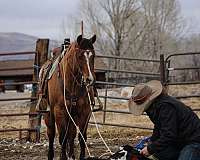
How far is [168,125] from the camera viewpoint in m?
3.73

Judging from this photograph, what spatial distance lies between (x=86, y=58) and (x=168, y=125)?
189cm

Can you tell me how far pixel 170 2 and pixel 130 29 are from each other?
20.6 feet

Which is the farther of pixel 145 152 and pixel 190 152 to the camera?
pixel 145 152

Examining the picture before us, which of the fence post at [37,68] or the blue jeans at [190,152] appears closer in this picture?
the blue jeans at [190,152]

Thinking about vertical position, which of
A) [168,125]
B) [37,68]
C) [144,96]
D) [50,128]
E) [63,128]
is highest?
[37,68]

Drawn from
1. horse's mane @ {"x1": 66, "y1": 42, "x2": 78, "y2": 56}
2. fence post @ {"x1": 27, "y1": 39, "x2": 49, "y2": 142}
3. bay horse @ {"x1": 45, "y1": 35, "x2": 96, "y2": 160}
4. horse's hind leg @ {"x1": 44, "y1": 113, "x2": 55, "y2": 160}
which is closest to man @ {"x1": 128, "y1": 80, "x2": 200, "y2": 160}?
bay horse @ {"x1": 45, "y1": 35, "x2": 96, "y2": 160}

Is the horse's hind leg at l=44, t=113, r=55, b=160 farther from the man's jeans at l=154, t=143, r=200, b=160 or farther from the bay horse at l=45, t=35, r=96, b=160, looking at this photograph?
the man's jeans at l=154, t=143, r=200, b=160

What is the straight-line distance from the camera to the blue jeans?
380 centimetres

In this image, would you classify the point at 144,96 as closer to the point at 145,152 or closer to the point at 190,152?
the point at 145,152

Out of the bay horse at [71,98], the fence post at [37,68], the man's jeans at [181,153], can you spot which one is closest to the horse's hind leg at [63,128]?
the bay horse at [71,98]

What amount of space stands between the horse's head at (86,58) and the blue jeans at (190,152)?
1680 mm

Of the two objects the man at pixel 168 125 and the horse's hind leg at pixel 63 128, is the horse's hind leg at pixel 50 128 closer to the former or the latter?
the horse's hind leg at pixel 63 128

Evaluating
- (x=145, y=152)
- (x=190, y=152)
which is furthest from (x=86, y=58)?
(x=190, y=152)

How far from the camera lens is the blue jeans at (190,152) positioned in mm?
3799
